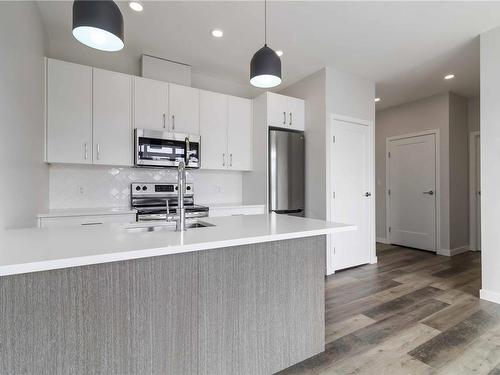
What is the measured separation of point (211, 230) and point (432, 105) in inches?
192

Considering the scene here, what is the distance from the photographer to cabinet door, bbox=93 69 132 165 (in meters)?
2.83

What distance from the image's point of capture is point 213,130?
3523 millimetres

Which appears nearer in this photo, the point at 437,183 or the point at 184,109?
the point at 184,109

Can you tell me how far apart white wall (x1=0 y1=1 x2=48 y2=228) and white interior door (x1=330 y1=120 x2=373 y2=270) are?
316 centimetres

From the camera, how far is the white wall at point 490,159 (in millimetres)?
2619

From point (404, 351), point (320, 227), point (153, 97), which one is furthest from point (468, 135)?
point (153, 97)

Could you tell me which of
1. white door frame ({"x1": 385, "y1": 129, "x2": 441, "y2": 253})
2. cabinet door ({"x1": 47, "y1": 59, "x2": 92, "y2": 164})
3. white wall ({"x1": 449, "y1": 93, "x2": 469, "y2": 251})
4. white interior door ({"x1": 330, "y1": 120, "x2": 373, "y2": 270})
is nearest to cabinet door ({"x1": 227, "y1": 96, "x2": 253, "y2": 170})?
white interior door ({"x1": 330, "y1": 120, "x2": 373, "y2": 270})

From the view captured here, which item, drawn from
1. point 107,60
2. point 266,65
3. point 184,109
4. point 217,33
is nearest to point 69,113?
point 107,60

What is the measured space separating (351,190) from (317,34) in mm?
2053

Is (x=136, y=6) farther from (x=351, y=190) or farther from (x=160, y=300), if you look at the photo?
(x=351, y=190)

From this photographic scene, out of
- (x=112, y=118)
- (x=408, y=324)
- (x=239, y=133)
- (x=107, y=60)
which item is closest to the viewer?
(x=408, y=324)

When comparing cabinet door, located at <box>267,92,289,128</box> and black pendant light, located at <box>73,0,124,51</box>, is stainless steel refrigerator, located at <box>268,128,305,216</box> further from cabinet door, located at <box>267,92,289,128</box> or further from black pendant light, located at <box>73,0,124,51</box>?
black pendant light, located at <box>73,0,124,51</box>

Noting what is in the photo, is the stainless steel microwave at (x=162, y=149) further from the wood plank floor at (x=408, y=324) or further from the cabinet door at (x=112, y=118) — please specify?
the wood plank floor at (x=408, y=324)

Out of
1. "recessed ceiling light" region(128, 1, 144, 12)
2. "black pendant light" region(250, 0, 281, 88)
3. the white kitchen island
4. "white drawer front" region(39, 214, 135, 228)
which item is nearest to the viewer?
the white kitchen island
